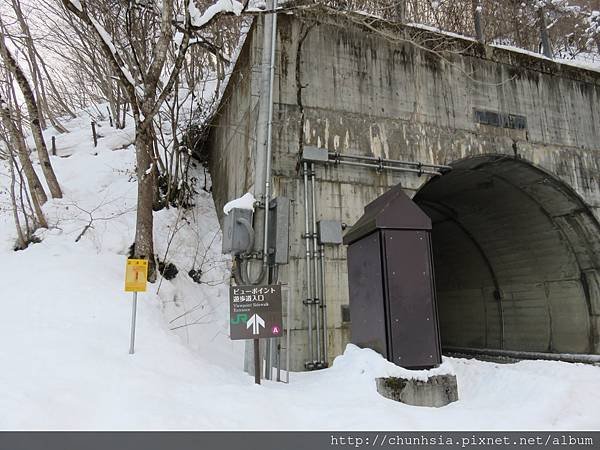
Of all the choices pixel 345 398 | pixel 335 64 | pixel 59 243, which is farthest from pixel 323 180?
pixel 59 243

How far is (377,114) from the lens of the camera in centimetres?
834

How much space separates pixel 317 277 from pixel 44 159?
23.5 feet

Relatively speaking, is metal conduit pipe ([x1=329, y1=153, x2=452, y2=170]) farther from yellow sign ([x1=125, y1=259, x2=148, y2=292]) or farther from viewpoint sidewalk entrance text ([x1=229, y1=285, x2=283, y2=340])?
yellow sign ([x1=125, y1=259, x2=148, y2=292])

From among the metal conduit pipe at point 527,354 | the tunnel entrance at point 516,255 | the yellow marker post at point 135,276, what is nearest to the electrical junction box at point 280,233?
the yellow marker post at point 135,276

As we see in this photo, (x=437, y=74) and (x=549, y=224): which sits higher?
(x=437, y=74)

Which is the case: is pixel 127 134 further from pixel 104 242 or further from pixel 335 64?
pixel 335 64

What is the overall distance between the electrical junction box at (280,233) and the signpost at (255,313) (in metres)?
0.65

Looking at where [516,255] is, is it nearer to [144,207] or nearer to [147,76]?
[144,207]

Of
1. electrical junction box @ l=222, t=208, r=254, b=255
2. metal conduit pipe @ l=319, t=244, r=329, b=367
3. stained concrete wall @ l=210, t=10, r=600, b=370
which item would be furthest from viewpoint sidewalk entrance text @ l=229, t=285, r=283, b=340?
metal conduit pipe @ l=319, t=244, r=329, b=367

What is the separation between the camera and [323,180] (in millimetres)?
7570

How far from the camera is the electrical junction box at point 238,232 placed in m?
5.64

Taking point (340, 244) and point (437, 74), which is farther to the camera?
point (437, 74)

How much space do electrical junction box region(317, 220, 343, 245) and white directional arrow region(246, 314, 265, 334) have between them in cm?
250

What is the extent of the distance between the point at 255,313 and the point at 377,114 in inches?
195
